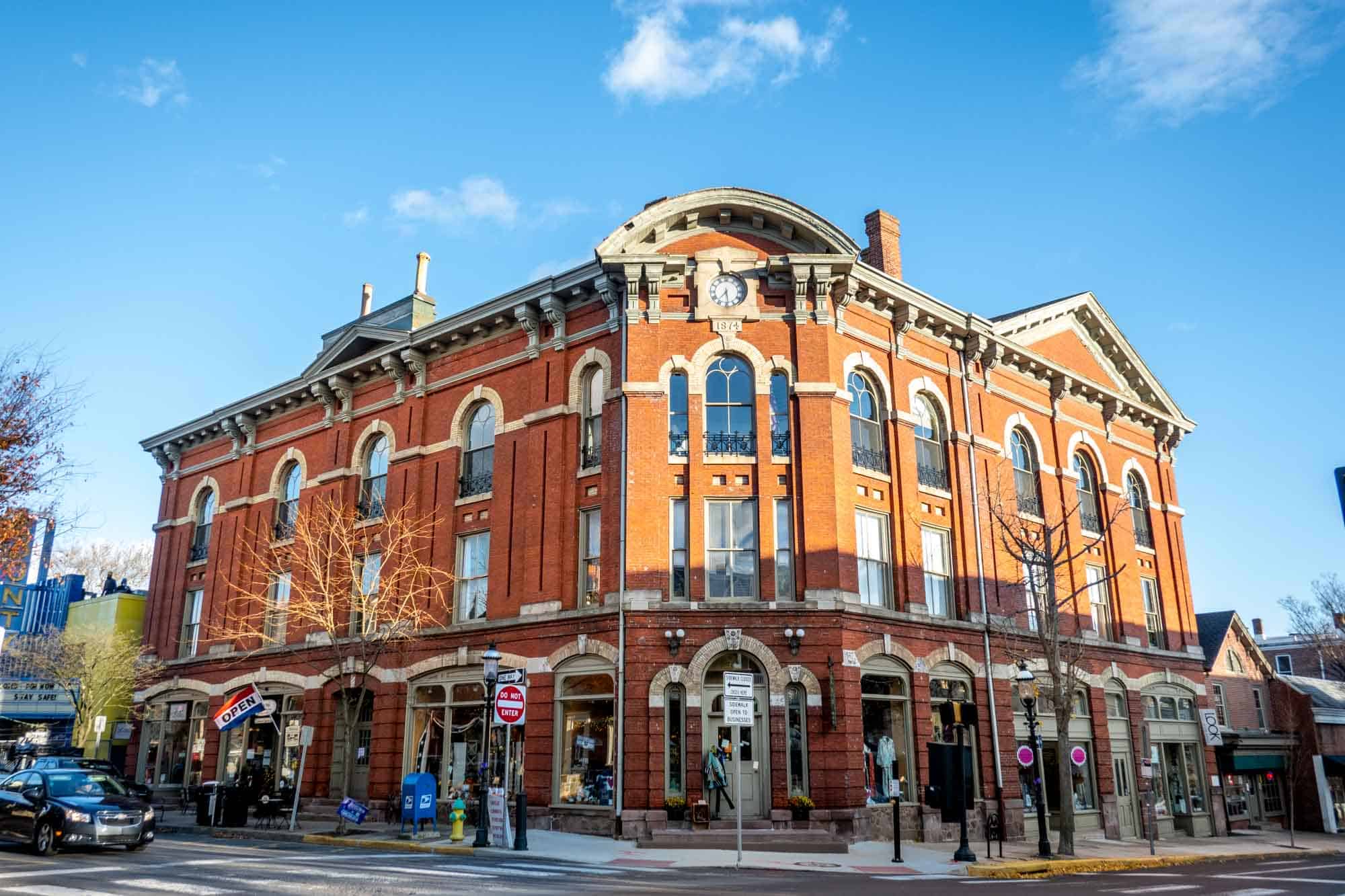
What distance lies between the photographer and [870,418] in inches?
1062

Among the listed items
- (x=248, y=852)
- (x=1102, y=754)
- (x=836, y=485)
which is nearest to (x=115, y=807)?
(x=248, y=852)

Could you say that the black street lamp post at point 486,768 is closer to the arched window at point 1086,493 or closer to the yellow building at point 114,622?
the arched window at point 1086,493

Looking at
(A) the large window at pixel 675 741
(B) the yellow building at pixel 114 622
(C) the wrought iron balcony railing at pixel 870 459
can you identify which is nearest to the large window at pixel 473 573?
(A) the large window at pixel 675 741

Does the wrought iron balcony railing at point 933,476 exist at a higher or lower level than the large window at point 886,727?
higher

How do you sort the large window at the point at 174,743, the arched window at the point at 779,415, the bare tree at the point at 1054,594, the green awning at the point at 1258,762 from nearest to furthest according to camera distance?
the bare tree at the point at 1054,594
the arched window at the point at 779,415
the large window at the point at 174,743
the green awning at the point at 1258,762

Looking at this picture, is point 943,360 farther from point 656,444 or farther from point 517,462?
point 517,462

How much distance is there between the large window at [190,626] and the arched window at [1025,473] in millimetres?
27491

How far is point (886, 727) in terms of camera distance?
24.4 metres

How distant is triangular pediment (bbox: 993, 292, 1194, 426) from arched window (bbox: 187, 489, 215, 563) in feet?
92.7

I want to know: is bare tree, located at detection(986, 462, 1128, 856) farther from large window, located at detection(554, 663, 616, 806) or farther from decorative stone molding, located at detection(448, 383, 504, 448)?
decorative stone molding, located at detection(448, 383, 504, 448)

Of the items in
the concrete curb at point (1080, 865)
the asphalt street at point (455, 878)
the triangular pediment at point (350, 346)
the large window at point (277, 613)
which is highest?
the triangular pediment at point (350, 346)

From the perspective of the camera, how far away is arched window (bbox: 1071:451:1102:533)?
33156mm

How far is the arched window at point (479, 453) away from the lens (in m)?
28.6

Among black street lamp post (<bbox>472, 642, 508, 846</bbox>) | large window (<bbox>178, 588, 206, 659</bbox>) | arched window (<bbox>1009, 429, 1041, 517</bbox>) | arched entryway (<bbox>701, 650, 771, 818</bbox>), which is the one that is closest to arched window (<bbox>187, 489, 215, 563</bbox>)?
large window (<bbox>178, 588, 206, 659</bbox>)
